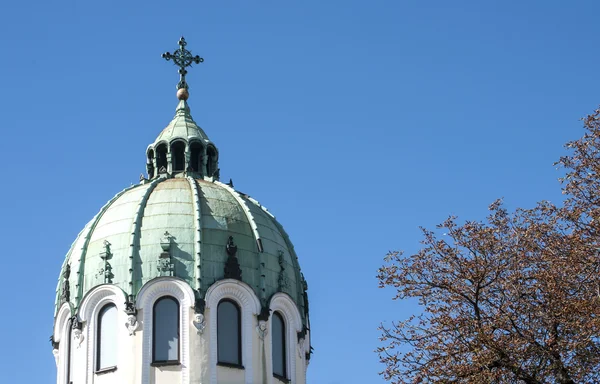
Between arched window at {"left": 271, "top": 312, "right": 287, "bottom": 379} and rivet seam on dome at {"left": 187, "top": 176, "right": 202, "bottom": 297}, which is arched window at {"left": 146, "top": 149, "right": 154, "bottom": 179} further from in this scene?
arched window at {"left": 271, "top": 312, "right": 287, "bottom": 379}

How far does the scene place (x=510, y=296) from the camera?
31.1 metres

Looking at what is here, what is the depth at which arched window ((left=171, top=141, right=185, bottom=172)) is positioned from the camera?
54.5 m

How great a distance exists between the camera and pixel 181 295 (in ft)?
156

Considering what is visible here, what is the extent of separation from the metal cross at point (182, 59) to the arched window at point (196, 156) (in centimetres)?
476

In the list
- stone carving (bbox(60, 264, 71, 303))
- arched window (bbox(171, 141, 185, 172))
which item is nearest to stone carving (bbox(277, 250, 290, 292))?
arched window (bbox(171, 141, 185, 172))

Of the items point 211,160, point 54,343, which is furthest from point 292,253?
point 54,343

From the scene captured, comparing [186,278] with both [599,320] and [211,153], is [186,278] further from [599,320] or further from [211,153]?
[599,320]

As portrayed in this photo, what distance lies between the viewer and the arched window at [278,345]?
160 feet

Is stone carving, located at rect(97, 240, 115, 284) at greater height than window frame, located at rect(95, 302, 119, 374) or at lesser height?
greater

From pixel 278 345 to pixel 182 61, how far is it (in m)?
16.3

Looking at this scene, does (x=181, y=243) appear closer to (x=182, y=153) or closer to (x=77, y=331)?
(x=77, y=331)

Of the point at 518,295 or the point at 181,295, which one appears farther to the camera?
the point at 181,295

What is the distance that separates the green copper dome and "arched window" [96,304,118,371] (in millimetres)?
1139

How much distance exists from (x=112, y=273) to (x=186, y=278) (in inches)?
120
